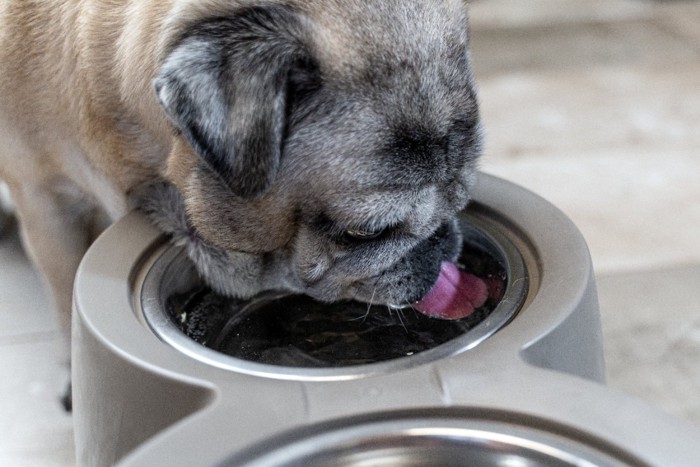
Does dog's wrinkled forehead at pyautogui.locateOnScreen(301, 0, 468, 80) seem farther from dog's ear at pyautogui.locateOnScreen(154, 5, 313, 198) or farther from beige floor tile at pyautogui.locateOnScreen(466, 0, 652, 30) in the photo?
beige floor tile at pyautogui.locateOnScreen(466, 0, 652, 30)

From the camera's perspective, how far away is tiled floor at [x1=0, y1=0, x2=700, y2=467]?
4.35 feet

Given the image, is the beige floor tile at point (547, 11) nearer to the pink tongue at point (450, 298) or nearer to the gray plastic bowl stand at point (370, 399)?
the pink tongue at point (450, 298)

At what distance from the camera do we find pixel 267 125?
0.85m

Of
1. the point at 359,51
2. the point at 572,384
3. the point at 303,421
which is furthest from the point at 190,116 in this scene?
the point at 572,384

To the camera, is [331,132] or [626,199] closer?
[331,132]

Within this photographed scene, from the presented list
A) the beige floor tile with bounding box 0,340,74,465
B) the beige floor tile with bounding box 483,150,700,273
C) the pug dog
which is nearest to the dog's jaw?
the pug dog

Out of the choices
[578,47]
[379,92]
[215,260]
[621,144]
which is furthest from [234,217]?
[578,47]

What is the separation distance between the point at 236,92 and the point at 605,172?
1237 millimetres

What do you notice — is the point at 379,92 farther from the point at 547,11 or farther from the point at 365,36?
the point at 547,11

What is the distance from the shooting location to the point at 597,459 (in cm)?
71

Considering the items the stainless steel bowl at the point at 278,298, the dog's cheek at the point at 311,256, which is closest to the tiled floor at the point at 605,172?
the stainless steel bowl at the point at 278,298

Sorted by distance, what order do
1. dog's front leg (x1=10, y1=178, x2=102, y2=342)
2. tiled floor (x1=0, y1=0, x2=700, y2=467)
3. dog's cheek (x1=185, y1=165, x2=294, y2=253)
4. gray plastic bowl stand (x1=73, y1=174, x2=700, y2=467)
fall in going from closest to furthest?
1. gray plastic bowl stand (x1=73, y1=174, x2=700, y2=467)
2. dog's cheek (x1=185, y1=165, x2=294, y2=253)
3. dog's front leg (x1=10, y1=178, x2=102, y2=342)
4. tiled floor (x1=0, y1=0, x2=700, y2=467)

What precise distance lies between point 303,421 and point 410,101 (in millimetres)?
328

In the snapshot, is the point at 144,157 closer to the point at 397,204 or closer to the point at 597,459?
the point at 397,204
